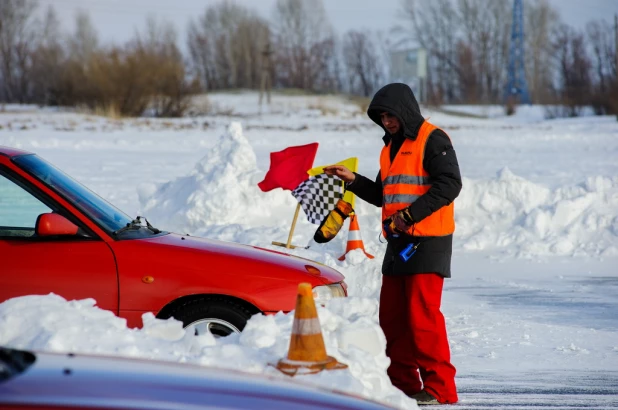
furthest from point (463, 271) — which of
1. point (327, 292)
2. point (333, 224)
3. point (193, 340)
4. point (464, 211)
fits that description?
point (193, 340)

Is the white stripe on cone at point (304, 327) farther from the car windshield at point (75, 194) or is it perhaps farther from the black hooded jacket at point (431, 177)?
the car windshield at point (75, 194)

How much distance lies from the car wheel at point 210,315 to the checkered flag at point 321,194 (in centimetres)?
276

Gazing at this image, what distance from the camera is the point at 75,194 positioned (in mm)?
5266

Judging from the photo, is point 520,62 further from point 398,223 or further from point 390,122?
point 398,223

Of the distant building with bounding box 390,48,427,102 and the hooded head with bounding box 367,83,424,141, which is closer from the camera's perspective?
the hooded head with bounding box 367,83,424,141

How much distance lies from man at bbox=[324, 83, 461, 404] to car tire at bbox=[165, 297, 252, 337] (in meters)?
1.02

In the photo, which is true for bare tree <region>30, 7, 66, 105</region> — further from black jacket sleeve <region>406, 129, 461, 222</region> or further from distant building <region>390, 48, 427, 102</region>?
black jacket sleeve <region>406, 129, 461, 222</region>

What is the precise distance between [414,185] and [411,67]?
72369 millimetres

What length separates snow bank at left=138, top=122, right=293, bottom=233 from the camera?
39.6 ft

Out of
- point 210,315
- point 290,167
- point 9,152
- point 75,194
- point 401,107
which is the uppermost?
point 401,107

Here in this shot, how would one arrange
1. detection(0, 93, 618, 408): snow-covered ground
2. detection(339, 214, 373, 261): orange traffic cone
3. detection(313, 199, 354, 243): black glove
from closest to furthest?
1. detection(0, 93, 618, 408): snow-covered ground
2. detection(313, 199, 354, 243): black glove
3. detection(339, 214, 373, 261): orange traffic cone

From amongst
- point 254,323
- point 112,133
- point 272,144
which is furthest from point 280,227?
point 112,133

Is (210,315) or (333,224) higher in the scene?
(333,224)

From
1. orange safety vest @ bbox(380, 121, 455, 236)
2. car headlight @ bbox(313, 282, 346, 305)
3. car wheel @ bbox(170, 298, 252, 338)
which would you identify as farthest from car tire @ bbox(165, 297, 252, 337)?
orange safety vest @ bbox(380, 121, 455, 236)
